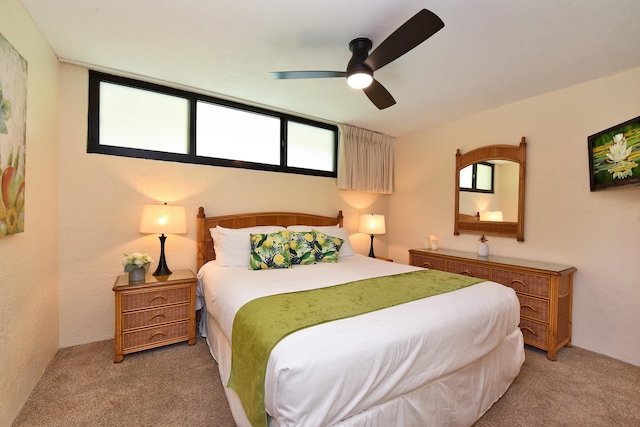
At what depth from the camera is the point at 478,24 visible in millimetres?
1861

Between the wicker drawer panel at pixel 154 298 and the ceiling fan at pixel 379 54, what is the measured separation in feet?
6.61

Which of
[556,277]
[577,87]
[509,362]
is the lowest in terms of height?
[509,362]

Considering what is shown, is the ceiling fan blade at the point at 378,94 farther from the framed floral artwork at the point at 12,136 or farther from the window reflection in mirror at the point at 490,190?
the framed floral artwork at the point at 12,136

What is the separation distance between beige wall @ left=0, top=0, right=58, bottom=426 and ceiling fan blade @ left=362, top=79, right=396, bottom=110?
223 cm

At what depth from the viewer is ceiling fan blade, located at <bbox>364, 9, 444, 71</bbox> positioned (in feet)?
4.70

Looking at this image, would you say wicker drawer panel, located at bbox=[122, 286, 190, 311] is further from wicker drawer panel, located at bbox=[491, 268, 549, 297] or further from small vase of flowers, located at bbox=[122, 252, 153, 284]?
wicker drawer panel, located at bbox=[491, 268, 549, 297]

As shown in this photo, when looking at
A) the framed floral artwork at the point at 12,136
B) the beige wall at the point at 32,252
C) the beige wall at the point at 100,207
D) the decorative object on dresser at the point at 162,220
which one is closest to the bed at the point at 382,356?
the decorative object on dresser at the point at 162,220

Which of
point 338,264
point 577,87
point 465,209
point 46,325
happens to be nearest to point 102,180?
point 46,325

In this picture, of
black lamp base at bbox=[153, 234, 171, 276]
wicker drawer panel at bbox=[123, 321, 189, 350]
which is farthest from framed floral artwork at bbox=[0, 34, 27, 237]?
wicker drawer panel at bbox=[123, 321, 189, 350]

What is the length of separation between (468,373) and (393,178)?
3293 mm

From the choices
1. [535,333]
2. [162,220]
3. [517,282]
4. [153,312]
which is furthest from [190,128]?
[535,333]

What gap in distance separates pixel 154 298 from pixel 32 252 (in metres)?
0.87

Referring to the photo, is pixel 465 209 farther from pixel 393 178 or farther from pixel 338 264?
pixel 338 264

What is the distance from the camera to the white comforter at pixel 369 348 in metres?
1.10
